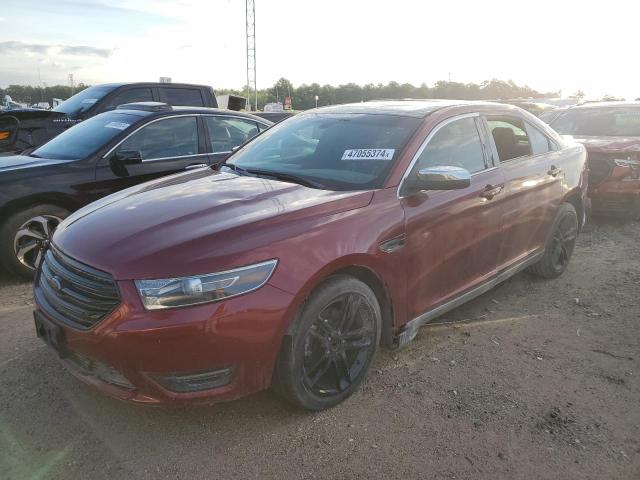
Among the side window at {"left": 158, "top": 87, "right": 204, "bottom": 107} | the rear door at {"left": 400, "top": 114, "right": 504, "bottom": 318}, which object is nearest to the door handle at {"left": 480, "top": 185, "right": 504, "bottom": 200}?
the rear door at {"left": 400, "top": 114, "right": 504, "bottom": 318}

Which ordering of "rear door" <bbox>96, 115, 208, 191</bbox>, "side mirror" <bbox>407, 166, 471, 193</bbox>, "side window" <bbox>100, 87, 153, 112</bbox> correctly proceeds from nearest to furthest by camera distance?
"side mirror" <bbox>407, 166, 471, 193</bbox>, "rear door" <bbox>96, 115, 208, 191</bbox>, "side window" <bbox>100, 87, 153, 112</bbox>

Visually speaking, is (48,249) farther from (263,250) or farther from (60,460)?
(263,250)

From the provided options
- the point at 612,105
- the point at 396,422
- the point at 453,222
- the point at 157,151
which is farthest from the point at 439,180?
the point at 612,105

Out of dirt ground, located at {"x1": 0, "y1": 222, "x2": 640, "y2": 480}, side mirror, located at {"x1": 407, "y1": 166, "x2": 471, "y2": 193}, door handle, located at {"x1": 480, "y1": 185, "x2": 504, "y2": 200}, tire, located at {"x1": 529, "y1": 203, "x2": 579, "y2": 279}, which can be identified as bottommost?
dirt ground, located at {"x1": 0, "y1": 222, "x2": 640, "y2": 480}

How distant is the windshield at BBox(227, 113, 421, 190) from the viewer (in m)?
3.32

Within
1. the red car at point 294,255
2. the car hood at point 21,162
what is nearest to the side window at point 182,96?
the car hood at point 21,162

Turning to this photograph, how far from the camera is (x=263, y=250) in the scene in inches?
99.3

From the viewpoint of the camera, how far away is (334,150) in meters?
3.62

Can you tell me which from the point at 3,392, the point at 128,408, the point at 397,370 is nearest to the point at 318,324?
the point at 397,370

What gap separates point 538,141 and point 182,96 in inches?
246

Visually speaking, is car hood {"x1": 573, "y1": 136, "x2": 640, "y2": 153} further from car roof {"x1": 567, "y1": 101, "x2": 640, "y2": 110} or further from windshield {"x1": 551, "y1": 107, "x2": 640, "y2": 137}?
car roof {"x1": 567, "y1": 101, "x2": 640, "y2": 110}

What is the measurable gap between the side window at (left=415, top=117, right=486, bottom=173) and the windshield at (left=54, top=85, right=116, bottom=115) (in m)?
6.33

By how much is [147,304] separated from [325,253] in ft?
2.91

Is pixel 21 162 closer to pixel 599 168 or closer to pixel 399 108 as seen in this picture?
pixel 399 108
